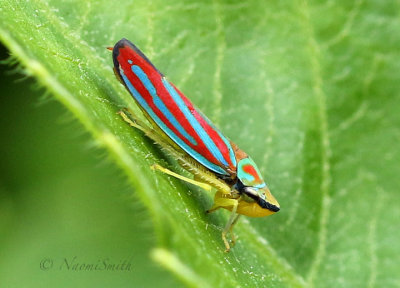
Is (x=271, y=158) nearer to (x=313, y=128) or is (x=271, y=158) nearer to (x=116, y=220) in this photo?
(x=313, y=128)

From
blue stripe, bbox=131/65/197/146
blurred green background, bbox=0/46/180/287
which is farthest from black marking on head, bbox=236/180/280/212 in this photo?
blurred green background, bbox=0/46/180/287

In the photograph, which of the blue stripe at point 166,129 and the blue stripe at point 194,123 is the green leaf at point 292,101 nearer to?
the blue stripe at point 166,129

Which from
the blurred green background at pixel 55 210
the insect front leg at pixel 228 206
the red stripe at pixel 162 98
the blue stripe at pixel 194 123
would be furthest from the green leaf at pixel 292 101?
the blurred green background at pixel 55 210

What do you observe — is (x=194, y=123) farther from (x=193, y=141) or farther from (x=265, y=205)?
(x=265, y=205)

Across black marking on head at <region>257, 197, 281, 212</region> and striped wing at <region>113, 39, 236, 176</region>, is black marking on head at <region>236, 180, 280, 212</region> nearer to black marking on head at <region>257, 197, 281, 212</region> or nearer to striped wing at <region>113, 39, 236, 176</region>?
black marking on head at <region>257, 197, 281, 212</region>

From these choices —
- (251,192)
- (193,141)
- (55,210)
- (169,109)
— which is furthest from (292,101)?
(55,210)
